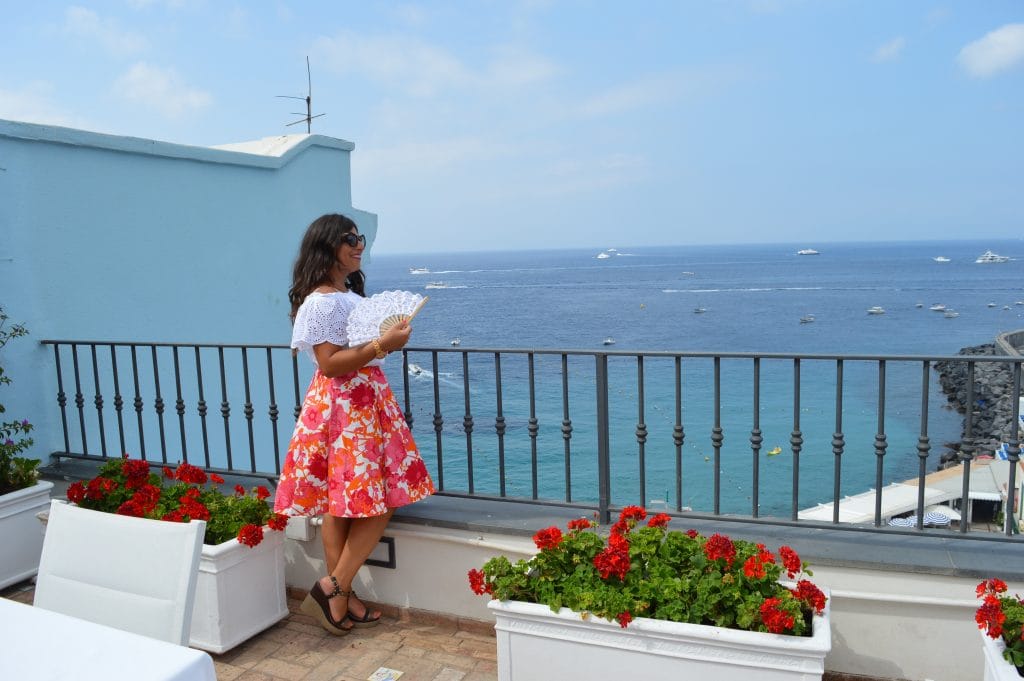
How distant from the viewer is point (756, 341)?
52000 mm

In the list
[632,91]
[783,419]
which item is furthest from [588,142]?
[783,419]

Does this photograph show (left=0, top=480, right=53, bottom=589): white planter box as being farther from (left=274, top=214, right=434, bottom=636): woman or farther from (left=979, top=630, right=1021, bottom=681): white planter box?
(left=979, top=630, right=1021, bottom=681): white planter box

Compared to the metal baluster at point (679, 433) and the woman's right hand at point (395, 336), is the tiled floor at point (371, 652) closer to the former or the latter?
the metal baluster at point (679, 433)

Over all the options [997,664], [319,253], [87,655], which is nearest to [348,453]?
[319,253]

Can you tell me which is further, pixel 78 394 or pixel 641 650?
pixel 78 394

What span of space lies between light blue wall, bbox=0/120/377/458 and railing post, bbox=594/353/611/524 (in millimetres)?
3241

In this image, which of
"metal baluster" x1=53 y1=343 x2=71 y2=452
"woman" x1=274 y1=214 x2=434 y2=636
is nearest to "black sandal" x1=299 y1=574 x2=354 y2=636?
"woman" x1=274 y1=214 x2=434 y2=636

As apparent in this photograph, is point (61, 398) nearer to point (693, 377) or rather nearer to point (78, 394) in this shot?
point (78, 394)

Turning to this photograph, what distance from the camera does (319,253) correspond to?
2.69 metres

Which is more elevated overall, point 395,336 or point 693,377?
point 395,336

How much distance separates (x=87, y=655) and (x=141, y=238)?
406cm

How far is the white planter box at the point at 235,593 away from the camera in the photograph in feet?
9.30

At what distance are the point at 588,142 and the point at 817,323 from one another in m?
24.6

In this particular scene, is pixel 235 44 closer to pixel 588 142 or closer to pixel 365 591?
pixel 365 591
